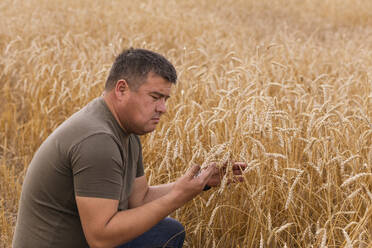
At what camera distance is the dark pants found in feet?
7.07

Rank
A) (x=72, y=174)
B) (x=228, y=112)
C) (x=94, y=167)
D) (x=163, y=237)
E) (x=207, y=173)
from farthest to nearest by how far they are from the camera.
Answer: (x=228, y=112)
(x=163, y=237)
(x=207, y=173)
(x=72, y=174)
(x=94, y=167)

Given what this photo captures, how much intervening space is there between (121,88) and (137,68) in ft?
0.34

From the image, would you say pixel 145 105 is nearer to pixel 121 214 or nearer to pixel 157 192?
pixel 121 214

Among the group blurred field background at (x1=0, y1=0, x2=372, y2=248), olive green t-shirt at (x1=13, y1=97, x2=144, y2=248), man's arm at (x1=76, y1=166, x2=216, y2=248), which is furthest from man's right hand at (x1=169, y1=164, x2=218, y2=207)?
olive green t-shirt at (x1=13, y1=97, x2=144, y2=248)

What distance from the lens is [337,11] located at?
37.4ft

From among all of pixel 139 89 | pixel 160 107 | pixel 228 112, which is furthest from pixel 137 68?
pixel 228 112

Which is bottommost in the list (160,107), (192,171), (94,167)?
(192,171)

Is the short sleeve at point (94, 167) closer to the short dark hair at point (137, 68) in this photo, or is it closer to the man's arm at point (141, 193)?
the short dark hair at point (137, 68)

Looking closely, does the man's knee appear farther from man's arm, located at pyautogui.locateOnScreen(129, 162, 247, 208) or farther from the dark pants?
man's arm, located at pyautogui.locateOnScreen(129, 162, 247, 208)

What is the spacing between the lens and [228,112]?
252 cm

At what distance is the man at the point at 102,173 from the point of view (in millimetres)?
1640

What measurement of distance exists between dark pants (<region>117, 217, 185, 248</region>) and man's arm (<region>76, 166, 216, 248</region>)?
0.40 meters

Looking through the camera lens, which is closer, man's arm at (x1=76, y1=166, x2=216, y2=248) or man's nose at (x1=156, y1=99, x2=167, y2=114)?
man's arm at (x1=76, y1=166, x2=216, y2=248)

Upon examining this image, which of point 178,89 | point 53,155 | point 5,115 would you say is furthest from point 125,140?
point 5,115
